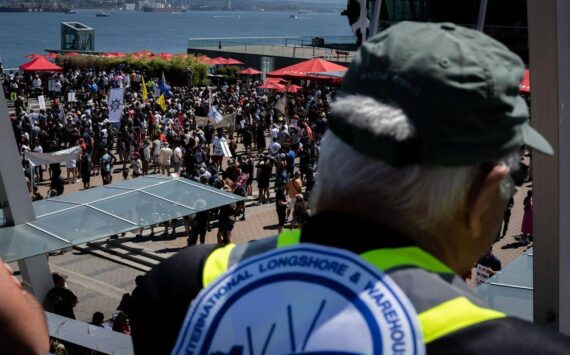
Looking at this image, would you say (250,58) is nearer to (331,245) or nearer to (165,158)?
(165,158)

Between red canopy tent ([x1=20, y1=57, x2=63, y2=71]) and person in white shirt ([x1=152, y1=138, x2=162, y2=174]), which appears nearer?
person in white shirt ([x1=152, y1=138, x2=162, y2=174])

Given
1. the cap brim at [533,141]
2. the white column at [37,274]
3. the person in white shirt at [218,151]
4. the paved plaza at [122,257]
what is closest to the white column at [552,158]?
the cap brim at [533,141]

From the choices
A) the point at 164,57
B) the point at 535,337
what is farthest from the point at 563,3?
the point at 164,57

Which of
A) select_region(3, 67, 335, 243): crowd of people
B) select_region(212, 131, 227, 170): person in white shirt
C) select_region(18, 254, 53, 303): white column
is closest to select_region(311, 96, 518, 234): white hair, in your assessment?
select_region(18, 254, 53, 303): white column

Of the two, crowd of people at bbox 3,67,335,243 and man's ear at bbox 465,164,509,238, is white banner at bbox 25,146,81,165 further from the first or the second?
man's ear at bbox 465,164,509,238

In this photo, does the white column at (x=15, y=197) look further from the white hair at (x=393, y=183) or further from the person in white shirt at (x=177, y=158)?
the person in white shirt at (x=177, y=158)

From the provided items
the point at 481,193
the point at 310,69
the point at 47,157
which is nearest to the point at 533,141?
the point at 481,193

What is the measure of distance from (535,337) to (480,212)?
0.25 metres

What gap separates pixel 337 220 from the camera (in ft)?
4.14

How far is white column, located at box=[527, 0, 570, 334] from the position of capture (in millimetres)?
3148

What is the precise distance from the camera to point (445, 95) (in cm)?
117

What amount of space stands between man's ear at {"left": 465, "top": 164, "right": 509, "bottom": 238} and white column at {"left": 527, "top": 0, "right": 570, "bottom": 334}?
1966 mm

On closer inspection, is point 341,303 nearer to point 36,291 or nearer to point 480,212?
point 480,212

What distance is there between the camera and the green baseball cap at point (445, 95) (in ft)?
3.84
